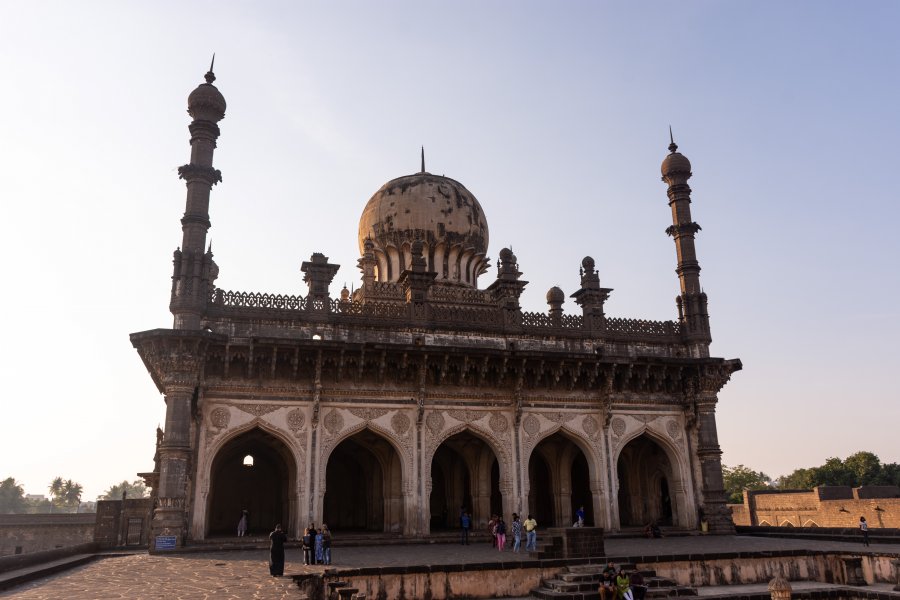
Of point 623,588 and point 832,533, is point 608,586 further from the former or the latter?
point 832,533

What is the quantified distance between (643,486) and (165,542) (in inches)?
519

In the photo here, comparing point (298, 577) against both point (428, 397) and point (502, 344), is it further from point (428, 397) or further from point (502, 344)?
point (502, 344)

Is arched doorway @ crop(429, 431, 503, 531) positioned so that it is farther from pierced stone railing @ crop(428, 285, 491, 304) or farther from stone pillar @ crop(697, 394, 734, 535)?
stone pillar @ crop(697, 394, 734, 535)

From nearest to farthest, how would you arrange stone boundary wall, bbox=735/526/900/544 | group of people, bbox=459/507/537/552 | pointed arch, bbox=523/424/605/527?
group of people, bbox=459/507/537/552
stone boundary wall, bbox=735/526/900/544
pointed arch, bbox=523/424/605/527

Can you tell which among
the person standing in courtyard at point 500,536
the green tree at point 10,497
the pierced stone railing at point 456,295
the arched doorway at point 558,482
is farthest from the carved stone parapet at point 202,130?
Result: the green tree at point 10,497

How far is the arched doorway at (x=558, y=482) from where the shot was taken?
1897cm

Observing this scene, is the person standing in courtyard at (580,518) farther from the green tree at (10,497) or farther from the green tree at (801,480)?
the green tree at (10,497)

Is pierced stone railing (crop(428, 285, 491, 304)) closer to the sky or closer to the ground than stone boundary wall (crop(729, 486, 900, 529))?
closer to the sky

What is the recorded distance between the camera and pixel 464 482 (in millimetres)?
20406

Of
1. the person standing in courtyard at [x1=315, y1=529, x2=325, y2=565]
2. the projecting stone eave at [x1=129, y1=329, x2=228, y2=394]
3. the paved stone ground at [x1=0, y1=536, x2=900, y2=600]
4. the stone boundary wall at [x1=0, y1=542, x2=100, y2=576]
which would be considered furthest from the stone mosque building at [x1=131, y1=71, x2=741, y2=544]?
the person standing in courtyard at [x1=315, y1=529, x2=325, y2=565]

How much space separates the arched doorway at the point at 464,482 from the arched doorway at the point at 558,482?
1.14 meters

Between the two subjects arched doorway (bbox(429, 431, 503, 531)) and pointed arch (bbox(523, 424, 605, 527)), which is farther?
arched doorway (bbox(429, 431, 503, 531))

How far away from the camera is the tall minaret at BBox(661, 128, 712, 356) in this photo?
63.4 ft

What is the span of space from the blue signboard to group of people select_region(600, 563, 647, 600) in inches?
332
